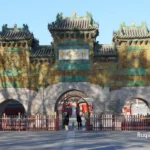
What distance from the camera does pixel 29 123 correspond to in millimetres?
21859

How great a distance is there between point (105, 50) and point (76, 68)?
104 inches

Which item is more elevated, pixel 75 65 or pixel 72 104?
pixel 75 65

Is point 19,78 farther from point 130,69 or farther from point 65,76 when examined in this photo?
point 130,69

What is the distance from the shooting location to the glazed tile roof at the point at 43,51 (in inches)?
919

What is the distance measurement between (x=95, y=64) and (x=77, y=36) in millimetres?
2501

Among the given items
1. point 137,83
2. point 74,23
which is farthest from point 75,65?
point 137,83

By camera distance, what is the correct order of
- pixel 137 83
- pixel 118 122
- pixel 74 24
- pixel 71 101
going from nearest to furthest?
pixel 118 122 → pixel 137 83 → pixel 74 24 → pixel 71 101

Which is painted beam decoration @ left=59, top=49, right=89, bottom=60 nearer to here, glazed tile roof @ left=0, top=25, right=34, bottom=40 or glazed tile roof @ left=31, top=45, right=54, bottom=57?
glazed tile roof @ left=31, top=45, right=54, bottom=57

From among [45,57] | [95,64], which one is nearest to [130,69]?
[95,64]

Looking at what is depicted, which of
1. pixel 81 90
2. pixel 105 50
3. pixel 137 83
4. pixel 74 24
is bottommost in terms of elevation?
pixel 81 90

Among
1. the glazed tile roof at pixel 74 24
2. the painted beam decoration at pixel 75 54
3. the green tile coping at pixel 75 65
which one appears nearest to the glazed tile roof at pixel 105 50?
the painted beam decoration at pixel 75 54

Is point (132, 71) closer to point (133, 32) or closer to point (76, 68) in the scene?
point (133, 32)

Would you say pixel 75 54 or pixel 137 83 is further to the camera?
pixel 75 54

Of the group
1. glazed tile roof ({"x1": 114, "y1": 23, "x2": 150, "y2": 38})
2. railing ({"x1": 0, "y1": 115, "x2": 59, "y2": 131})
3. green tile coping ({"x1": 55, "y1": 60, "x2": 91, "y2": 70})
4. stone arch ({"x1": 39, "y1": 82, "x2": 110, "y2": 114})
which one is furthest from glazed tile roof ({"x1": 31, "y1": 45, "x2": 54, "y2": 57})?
glazed tile roof ({"x1": 114, "y1": 23, "x2": 150, "y2": 38})
